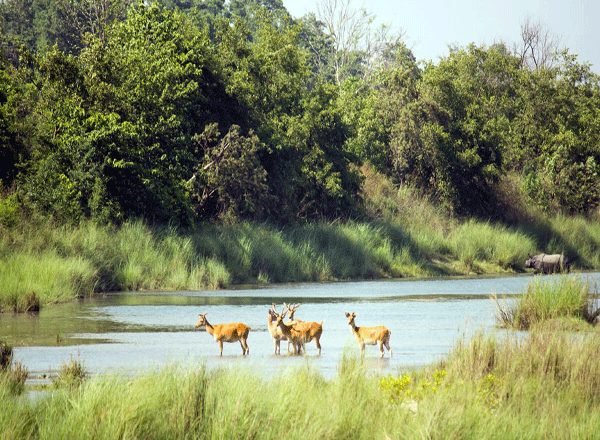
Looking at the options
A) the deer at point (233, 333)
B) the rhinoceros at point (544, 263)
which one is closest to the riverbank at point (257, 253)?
the rhinoceros at point (544, 263)

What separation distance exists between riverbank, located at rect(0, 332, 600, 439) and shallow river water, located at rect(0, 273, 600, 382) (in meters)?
0.63

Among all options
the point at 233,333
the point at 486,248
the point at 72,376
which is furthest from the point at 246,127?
the point at 72,376

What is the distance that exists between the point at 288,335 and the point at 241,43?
94.5ft

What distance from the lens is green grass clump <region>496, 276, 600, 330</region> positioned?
658 inches

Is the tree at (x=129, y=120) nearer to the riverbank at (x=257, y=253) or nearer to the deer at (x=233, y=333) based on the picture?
the riverbank at (x=257, y=253)

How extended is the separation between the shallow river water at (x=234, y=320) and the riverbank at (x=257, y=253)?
44.7 inches

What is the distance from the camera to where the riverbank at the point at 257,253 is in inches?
917

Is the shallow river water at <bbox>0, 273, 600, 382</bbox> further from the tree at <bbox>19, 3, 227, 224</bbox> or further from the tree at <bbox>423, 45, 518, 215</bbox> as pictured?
the tree at <bbox>423, 45, 518, 215</bbox>

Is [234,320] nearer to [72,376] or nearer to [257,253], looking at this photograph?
[72,376]

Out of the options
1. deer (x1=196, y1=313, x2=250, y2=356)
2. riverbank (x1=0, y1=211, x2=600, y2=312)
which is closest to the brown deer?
deer (x1=196, y1=313, x2=250, y2=356)

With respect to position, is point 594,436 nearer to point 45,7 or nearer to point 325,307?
point 325,307

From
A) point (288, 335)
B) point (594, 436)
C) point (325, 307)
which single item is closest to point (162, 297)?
point (325, 307)

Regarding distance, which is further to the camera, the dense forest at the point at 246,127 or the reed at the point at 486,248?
the reed at the point at 486,248

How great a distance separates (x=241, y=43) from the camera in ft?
134
